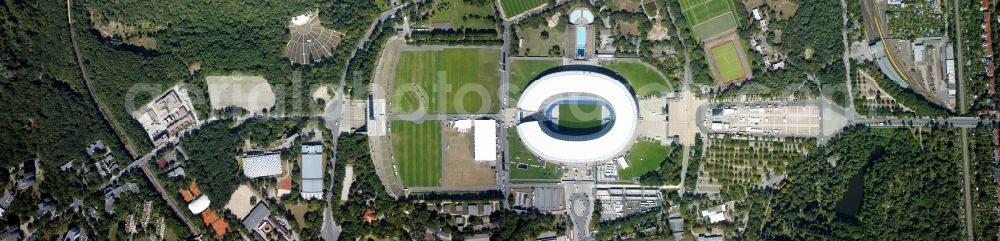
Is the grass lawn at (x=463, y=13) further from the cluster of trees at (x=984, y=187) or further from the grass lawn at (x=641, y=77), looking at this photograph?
the cluster of trees at (x=984, y=187)

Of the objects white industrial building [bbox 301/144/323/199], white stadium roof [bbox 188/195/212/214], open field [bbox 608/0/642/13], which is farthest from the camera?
open field [bbox 608/0/642/13]

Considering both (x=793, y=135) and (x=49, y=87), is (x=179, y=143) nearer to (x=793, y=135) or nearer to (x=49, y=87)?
(x=49, y=87)

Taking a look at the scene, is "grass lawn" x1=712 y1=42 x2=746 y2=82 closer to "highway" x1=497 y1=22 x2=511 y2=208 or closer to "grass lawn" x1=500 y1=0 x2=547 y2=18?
"grass lawn" x1=500 y1=0 x2=547 y2=18

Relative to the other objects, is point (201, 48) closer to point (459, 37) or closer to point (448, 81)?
point (448, 81)

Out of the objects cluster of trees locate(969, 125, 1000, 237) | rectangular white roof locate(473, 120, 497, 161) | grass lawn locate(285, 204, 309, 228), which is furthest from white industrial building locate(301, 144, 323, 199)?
cluster of trees locate(969, 125, 1000, 237)

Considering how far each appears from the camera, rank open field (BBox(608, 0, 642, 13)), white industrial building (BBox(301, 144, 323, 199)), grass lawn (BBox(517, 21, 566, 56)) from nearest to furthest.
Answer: white industrial building (BBox(301, 144, 323, 199)) → grass lawn (BBox(517, 21, 566, 56)) → open field (BBox(608, 0, 642, 13))

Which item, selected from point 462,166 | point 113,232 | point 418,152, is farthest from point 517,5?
point 113,232

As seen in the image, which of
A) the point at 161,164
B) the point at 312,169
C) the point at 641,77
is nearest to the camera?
the point at 312,169
